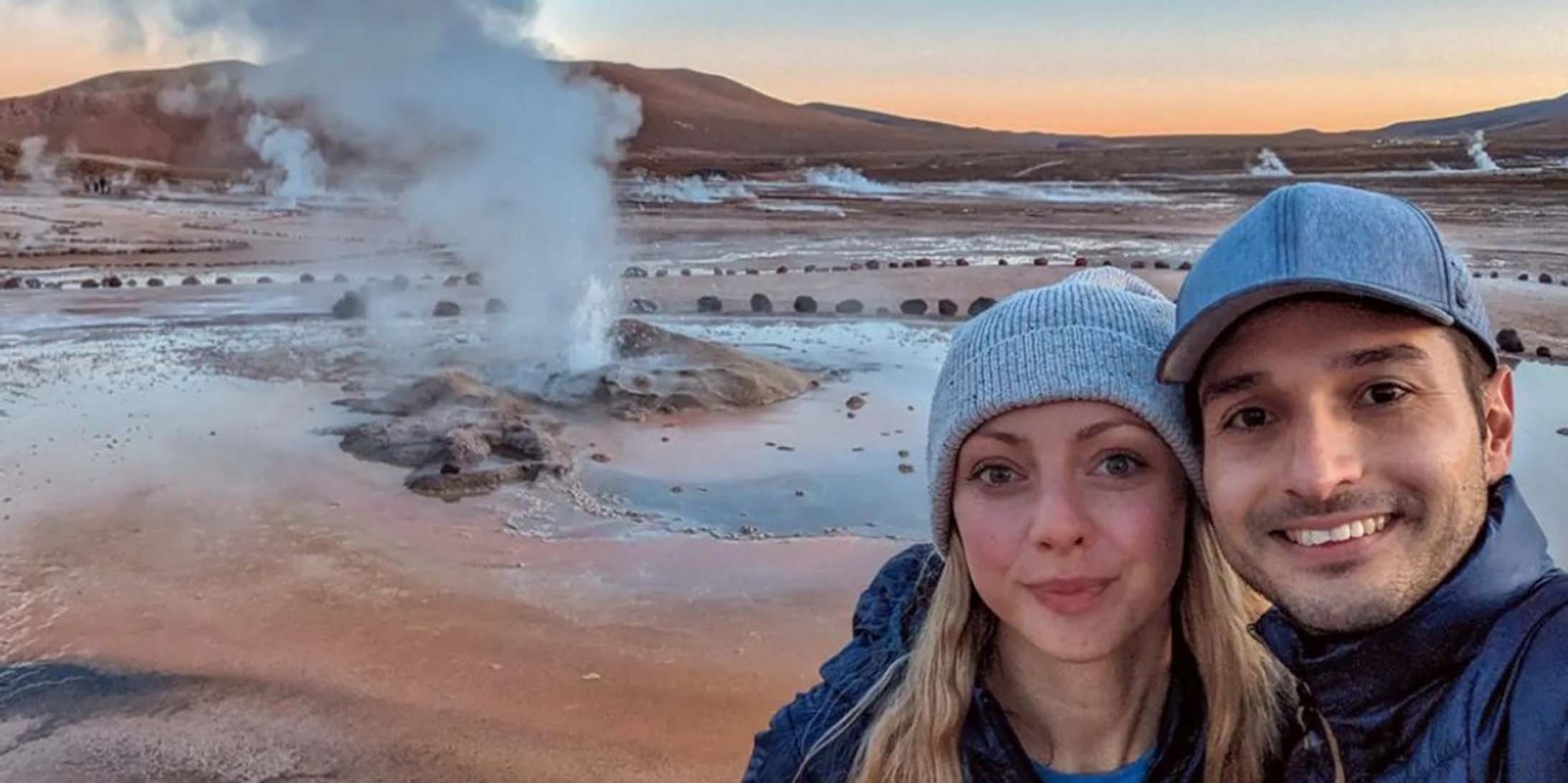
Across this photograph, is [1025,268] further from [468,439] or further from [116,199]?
[116,199]

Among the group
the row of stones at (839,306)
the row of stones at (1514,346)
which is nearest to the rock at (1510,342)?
the row of stones at (1514,346)

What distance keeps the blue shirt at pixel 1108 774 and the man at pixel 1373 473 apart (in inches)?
14.5

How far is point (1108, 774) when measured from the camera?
74.7 inches

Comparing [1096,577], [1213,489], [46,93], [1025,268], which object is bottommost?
[1025,268]

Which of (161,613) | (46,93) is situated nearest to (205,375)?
(161,613)

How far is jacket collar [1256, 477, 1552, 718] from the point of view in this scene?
139 centimetres

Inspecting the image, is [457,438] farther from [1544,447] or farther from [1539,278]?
[1539,278]

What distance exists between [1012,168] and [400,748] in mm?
60250

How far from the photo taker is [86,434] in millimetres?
8617

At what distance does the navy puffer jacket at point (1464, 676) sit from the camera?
127 centimetres

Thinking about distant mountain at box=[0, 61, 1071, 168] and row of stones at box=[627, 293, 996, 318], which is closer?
row of stones at box=[627, 293, 996, 318]

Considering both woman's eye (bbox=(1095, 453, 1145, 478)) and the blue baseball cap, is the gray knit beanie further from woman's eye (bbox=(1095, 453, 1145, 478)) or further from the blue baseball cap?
the blue baseball cap

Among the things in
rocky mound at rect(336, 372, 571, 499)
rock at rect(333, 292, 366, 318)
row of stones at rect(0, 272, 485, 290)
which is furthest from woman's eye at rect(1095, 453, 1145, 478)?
row of stones at rect(0, 272, 485, 290)

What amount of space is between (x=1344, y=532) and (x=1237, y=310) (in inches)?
10.9
